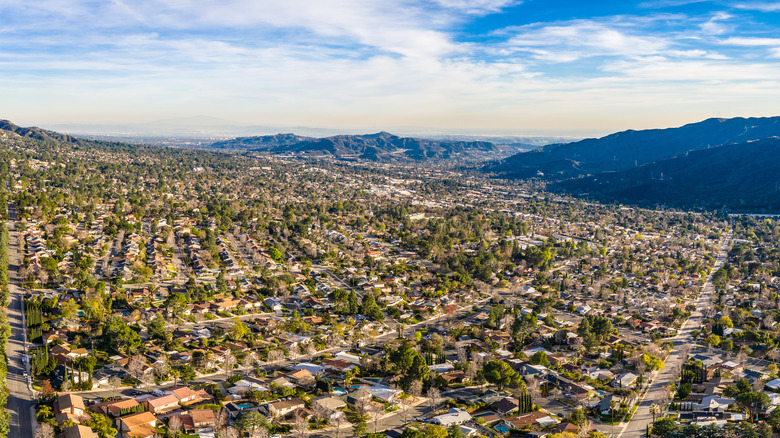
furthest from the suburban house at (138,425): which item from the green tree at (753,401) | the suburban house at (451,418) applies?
the green tree at (753,401)

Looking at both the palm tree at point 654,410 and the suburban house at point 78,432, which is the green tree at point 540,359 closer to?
the palm tree at point 654,410

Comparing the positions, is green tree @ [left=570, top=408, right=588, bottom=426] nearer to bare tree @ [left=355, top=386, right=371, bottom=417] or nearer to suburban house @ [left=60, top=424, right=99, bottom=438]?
bare tree @ [left=355, top=386, right=371, bottom=417]

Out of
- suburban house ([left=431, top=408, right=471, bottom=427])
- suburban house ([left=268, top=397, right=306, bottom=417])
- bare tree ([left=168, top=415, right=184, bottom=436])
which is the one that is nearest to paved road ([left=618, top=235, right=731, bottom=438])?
suburban house ([left=431, top=408, right=471, bottom=427])

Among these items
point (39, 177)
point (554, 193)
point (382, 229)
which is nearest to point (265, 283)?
point (382, 229)

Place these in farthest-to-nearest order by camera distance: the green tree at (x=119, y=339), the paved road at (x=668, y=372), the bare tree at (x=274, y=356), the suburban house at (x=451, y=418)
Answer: the bare tree at (x=274, y=356) → the green tree at (x=119, y=339) → the paved road at (x=668, y=372) → the suburban house at (x=451, y=418)

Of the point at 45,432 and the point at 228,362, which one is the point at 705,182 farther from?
the point at 45,432

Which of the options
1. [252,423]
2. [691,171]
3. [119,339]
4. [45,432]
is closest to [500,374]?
[252,423]
